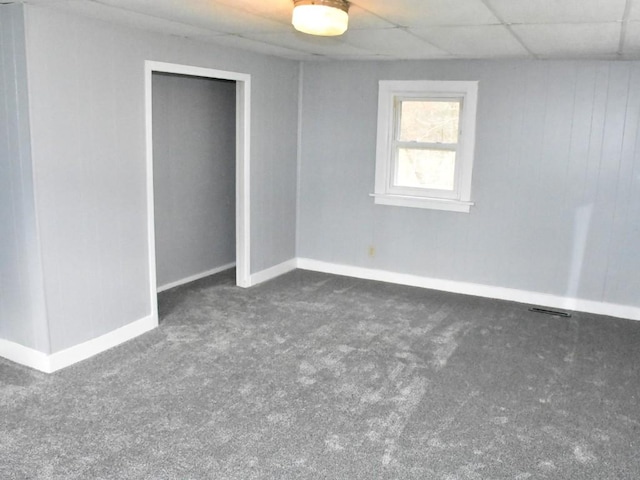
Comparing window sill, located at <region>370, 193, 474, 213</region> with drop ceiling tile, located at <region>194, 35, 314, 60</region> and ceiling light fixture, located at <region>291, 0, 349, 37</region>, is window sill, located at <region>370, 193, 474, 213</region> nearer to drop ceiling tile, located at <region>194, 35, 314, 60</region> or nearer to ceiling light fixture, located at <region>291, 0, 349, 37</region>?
drop ceiling tile, located at <region>194, 35, 314, 60</region>

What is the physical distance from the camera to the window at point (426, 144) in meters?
5.15

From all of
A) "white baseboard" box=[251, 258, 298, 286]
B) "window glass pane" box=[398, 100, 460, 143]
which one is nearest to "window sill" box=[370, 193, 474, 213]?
"window glass pane" box=[398, 100, 460, 143]

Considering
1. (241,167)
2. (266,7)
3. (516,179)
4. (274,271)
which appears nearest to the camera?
(266,7)

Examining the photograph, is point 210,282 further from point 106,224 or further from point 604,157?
point 604,157

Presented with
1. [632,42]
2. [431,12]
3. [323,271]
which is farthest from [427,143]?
[431,12]

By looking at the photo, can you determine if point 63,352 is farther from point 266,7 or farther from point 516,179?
point 516,179

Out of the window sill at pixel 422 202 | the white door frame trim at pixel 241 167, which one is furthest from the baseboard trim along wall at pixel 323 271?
the window sill at pixel 422 202

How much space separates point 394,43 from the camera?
415 centimetres

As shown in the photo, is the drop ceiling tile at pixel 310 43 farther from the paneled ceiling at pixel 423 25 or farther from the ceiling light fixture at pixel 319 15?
the ceiling light fixture at pixel 319 15

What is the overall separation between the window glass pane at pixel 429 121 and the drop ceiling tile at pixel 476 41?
0.64 m

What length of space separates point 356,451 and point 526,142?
10.6 feet

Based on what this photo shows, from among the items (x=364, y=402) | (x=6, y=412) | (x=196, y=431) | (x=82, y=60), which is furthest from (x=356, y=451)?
(x=82, y=60)

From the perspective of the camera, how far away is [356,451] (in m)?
2.76

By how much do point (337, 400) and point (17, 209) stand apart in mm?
2143
